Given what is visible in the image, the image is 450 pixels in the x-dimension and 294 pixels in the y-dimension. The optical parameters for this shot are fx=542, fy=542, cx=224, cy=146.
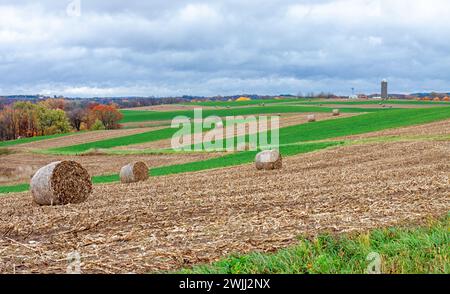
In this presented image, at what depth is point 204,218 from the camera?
33.6 feet

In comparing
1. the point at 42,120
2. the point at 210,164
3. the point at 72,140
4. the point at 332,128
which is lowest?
the point at 72,140

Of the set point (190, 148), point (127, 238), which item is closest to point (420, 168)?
point (127, 238)

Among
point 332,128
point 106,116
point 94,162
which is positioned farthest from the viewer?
point 106,116

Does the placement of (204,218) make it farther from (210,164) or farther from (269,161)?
(210,164)

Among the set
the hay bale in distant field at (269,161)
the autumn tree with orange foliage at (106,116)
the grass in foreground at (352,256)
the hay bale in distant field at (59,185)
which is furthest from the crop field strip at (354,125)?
the autumn tree with orange foliage at (106,116)

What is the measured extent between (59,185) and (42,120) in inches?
3186

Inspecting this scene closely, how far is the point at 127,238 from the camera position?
870 cm

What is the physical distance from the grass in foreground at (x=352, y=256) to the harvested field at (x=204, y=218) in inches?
27.1

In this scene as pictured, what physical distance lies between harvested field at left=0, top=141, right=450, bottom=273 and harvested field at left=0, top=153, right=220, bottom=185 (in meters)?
19.8

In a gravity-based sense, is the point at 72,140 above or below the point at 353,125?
below

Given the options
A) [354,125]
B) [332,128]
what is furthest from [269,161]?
[354,125]

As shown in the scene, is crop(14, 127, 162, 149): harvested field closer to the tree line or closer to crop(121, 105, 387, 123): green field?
the tree line

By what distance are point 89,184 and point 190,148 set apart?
30115mm
